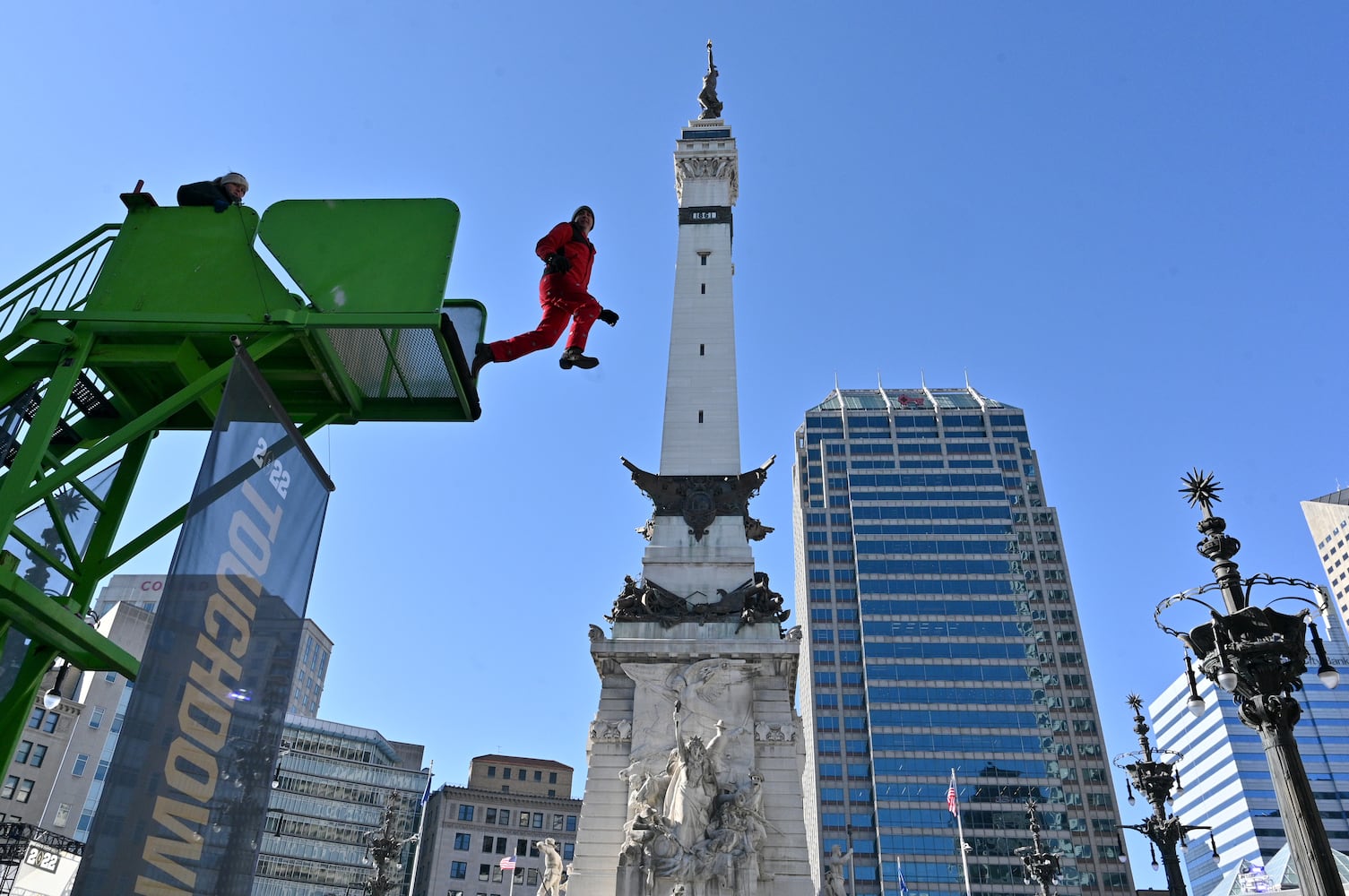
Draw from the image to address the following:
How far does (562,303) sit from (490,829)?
80805 millimetres

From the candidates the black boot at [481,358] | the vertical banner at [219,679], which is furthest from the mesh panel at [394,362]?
the vertical banner at [219,679]

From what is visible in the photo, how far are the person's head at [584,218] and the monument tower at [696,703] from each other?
20416 mm

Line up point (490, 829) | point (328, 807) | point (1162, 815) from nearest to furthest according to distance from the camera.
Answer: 1. point (1162, 815)
2. point (328, 807)
3. point (490, 829)

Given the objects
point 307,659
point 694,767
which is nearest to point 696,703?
point 694,767

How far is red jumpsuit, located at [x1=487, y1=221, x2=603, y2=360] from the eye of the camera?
25.2 feet

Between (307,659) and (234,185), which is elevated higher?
(307,659)

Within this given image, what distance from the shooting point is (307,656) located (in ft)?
410

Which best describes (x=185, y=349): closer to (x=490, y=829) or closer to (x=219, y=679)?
(x=219, y=679)

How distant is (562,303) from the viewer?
7730 mm

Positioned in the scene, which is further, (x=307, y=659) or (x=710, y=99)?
(x=307, y=659)

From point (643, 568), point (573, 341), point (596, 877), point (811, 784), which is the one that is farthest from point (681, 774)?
point (811, 784)

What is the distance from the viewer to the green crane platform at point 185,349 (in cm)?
591

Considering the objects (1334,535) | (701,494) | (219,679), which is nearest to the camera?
(219,679)

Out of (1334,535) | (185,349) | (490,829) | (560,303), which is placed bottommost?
(185,349)
